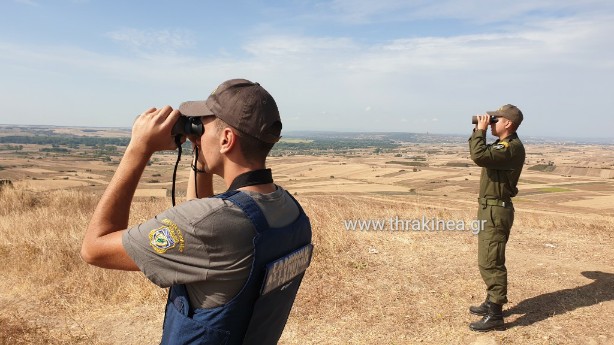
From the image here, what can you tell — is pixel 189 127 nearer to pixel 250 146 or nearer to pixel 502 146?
pixel 250 146

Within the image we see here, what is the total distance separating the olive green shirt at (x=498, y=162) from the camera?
4.48 metres

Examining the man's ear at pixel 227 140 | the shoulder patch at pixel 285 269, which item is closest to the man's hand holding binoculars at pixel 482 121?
the shoulder patch at pixel 285 269

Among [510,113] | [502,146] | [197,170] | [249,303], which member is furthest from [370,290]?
[249,303]

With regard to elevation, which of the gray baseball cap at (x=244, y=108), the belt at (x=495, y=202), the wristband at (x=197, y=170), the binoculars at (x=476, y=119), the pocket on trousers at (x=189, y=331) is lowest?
the belt at (x=495, y=202)

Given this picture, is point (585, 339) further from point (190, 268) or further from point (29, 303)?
point (29, 303)

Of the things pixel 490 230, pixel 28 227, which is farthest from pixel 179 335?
pixel 28 227

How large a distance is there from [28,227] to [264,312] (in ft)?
28.3

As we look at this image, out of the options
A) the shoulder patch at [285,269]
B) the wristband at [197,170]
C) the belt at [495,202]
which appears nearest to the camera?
the shoulder patch at [285,269]

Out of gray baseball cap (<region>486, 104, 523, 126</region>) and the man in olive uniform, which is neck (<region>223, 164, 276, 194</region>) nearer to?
the man in olive uniform

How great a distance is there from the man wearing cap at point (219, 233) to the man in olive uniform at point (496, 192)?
3522 mm

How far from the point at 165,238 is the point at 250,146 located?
0.47 m

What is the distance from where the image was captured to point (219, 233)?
135 cm

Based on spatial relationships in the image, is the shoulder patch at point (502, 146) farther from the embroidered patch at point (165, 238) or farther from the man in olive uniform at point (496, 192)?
the embroidered patch at point (165, 238)

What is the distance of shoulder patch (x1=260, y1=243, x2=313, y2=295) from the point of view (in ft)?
4.81
